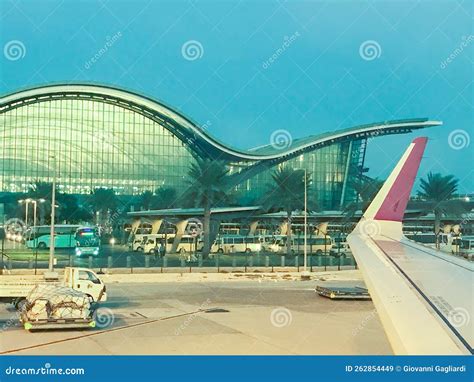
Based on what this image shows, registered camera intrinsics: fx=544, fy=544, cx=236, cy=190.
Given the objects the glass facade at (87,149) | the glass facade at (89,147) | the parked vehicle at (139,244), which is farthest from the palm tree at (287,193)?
the glass facade at (87,149)

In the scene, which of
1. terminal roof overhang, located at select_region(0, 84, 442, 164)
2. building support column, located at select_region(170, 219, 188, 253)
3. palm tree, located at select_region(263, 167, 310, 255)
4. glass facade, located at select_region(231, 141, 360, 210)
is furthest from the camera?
glass facade, located at select_region(231, 141, 360, 210)

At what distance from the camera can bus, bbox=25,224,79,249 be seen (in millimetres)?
49625

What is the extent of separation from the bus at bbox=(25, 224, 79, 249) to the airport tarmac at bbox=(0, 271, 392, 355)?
102 feet

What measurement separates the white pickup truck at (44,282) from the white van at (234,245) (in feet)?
100

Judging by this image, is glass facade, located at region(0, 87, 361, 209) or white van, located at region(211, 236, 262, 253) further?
glass facade, located at region(0, 87, 361, 209)

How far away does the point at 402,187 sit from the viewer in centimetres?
738

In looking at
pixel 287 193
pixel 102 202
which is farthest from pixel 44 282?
pixel 102 202

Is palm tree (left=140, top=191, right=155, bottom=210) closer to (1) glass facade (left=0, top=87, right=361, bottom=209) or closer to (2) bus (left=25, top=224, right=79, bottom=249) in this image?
(1) glass facade (left=0, top=87, right=361, bottom=209)

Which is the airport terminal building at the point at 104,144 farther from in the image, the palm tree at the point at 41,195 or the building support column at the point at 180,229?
the building support column at the point at 180,229

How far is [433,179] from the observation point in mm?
45938

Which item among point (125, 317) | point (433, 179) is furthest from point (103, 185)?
point (125, 317)

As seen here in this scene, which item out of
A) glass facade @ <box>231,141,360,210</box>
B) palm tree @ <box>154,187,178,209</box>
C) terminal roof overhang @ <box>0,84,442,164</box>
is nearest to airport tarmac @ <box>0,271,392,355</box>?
palm tree @ <box>154,187,178,209</box>
